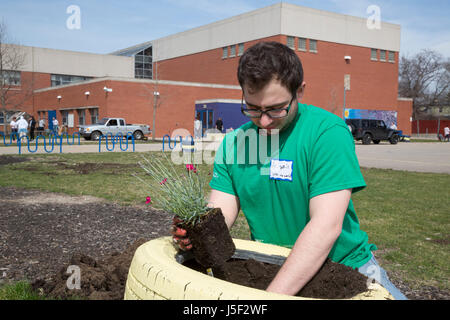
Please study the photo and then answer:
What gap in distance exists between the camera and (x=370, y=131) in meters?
32.6

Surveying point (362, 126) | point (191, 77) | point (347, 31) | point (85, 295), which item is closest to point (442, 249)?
point (85, 295)

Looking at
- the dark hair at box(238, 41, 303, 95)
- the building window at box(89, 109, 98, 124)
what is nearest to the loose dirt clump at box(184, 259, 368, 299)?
the dark hair at box(238, 41, 303, 95)

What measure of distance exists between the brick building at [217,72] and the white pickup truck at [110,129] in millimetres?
4630

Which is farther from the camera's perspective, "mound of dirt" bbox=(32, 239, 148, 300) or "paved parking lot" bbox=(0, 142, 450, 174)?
"paved parking lot" bbox=(0, 142, 450, 174)

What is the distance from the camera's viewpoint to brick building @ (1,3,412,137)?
125 ft

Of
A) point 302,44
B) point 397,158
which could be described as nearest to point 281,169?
point 397,158

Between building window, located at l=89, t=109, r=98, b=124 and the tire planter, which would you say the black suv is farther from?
the tire planter

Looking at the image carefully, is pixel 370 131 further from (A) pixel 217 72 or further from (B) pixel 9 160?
(B) pixel 9 160

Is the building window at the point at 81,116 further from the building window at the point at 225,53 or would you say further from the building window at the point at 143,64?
the building window at the point at 225,53

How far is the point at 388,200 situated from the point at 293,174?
6655mm

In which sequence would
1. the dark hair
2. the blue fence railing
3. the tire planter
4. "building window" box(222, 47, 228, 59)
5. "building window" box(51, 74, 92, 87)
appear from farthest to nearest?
"building window" box(51, 74, 92, 87)
"building window" box(222, 47, 228, 59)
the blue fence railing
the dark hair
the tire planter

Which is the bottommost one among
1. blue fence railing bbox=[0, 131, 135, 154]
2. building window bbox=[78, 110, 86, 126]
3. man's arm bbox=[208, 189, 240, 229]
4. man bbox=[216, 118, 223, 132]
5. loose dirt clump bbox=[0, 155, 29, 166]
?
loose dirt clump bbox=[0, 155, 29, 166]
